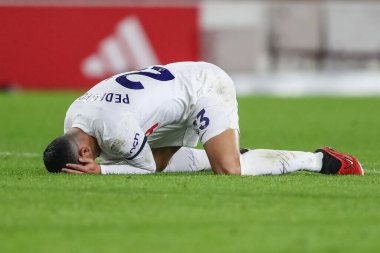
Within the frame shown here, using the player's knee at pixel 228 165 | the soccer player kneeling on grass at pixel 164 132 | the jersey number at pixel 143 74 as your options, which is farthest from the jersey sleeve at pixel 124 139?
the player's knee at pixel 228 165

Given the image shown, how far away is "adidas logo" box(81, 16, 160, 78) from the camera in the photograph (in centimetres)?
1847

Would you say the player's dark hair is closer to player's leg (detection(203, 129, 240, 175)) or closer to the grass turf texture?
the grass turf texture

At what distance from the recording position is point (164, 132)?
7.79 m

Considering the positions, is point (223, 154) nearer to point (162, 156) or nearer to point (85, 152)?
point (162, 156)

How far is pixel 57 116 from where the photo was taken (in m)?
14.2

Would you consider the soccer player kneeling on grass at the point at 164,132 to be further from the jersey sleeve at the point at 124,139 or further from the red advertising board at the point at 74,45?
the red advertising board at the point at 74,45

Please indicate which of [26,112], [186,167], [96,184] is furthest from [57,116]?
[96,184]

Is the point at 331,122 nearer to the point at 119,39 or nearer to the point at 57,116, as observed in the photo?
the point at 57,116

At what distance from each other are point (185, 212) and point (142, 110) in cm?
177

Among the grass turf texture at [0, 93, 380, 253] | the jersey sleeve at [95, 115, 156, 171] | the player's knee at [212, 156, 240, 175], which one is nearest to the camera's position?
the grass turf texture at [0, 93, 380, 253]

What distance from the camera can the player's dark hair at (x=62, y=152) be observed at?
23.4ft

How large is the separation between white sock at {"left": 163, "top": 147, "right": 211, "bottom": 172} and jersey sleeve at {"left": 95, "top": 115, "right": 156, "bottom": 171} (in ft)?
2.16

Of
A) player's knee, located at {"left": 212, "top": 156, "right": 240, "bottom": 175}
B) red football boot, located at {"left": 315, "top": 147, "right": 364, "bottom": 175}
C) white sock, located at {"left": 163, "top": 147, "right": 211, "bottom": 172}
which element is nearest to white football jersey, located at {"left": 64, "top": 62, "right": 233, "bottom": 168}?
white sock, located at {"left": 163, "top": 147, "right": 211, "bottom": 172}

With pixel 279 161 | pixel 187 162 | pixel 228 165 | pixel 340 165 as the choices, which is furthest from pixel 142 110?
pixel 340 165
